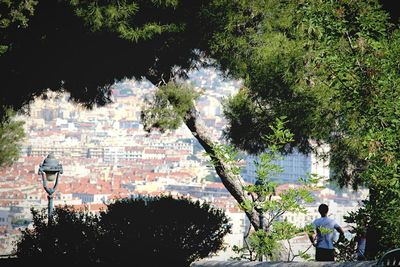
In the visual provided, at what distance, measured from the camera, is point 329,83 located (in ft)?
30.6

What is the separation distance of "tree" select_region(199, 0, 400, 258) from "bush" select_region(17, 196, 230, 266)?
2329 mm

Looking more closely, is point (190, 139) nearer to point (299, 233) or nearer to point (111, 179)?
point (111, 179)

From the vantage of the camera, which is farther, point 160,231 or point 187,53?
point 187,53

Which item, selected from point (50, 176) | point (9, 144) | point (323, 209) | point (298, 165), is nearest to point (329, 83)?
point (323, 209)

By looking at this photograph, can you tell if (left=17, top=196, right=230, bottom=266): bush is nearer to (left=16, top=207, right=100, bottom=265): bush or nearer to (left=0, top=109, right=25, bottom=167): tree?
(left=16, top=207, right=100, bottom=265): bush

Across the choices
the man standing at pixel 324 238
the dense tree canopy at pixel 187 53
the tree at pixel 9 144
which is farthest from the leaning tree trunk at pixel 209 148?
the tree at pixel 9 144

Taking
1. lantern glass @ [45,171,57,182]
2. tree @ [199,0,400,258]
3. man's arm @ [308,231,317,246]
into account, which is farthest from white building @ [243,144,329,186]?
lantern glass @ [45,171,57,182]

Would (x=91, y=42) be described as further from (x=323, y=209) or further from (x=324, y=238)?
(x=324, y=238)

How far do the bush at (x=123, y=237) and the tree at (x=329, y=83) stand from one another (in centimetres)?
233

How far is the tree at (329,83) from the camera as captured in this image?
765cm

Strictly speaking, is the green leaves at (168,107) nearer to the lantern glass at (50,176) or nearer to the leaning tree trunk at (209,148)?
the leaning tree trunk at (209,148)

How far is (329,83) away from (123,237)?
16.0 ft

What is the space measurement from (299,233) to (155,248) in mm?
4432

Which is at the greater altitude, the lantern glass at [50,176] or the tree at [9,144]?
the tree at [9,144]
